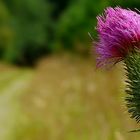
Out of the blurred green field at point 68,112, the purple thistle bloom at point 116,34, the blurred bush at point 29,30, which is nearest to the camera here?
the purple thistle bloom at point 116,34

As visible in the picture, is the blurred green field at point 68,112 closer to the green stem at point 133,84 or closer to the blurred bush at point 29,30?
the green stem at point 133,84

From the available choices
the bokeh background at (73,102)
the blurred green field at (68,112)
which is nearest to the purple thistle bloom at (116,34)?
the bokeh background at (73,102)

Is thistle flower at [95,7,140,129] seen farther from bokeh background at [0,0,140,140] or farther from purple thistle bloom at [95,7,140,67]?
bokeh background at [0,0,140,140]

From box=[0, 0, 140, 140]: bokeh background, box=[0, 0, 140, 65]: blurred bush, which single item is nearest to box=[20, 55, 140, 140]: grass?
box=[0, 0, 140, 140]: bokeh background

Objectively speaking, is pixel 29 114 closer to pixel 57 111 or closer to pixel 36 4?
pixel 57 111

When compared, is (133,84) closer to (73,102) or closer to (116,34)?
(116,34)

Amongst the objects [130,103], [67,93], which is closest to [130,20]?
[130,103]

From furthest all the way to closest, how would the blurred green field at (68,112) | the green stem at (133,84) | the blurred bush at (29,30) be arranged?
the blurred bush at (29,30) < the blurred green field at (68,112) < the green stem at (133,84)

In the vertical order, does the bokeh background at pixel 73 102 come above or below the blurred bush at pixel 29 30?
below
